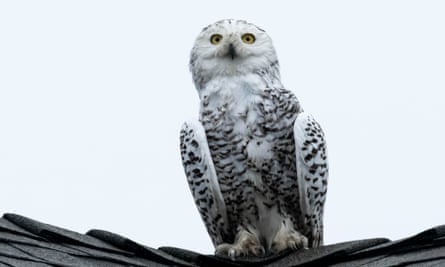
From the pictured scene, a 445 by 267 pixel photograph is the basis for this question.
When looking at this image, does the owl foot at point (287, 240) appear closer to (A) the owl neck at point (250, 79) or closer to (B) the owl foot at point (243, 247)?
(B) the owl foot at point (243, 247)

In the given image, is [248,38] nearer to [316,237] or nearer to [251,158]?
[251,158]

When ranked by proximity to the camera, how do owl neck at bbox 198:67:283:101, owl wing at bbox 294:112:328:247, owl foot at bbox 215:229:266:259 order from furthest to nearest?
1. owl neck at bbox 198:67:283:101
2. owl wing at bbox 294:112:328:247
3. owl foot at bbox 215:229:266:259

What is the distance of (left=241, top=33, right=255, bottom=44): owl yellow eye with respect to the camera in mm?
5938

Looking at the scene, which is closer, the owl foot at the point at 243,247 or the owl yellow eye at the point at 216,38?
the owl foot at the point at 243,247

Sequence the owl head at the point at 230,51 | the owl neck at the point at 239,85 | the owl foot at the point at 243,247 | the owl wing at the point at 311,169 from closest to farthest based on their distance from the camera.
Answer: the owl foot at the point at 243,247
the owl wing at the point at 311,169
the owl neck at the point at 239,85
the owl head at the point at 230,51

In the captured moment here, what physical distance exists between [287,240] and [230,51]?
109 cm

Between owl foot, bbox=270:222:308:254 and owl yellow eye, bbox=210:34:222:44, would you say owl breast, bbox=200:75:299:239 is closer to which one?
owl foot, bbox=270:222:308:254

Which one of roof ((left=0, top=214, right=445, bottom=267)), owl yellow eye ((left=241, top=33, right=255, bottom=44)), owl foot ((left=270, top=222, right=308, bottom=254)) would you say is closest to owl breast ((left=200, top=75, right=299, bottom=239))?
owl foot ((left=270, top=222, right=308, bottom=254))

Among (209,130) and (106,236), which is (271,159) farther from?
(106,236)

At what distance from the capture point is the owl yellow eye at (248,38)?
5938 millimetres

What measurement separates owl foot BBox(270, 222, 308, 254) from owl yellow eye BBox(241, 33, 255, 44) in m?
1.05

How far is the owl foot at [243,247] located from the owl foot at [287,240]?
0.08m

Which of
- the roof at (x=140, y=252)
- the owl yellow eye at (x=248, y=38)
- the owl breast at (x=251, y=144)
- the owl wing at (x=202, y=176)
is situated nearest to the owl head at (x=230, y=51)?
the owl yellow eye at (x=248, y=38)

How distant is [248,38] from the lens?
19.5 ft
